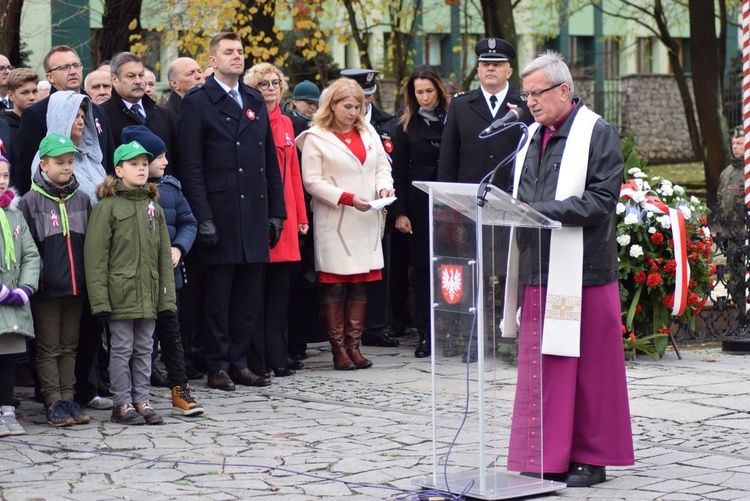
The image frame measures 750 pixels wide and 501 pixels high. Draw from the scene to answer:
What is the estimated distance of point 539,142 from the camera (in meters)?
6.40

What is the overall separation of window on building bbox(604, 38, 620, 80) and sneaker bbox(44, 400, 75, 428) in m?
36.9

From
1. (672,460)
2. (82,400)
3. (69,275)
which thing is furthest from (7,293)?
(672,460)

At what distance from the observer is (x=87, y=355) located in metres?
8.12

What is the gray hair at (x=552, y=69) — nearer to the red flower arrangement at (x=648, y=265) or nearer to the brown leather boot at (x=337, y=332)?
the brown leather boot at (x=337, y=332)

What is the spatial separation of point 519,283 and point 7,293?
2969mm

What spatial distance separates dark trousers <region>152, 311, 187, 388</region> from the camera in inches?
311

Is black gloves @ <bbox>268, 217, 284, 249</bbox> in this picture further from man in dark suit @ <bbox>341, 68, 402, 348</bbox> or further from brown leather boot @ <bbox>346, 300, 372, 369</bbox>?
man in dark suit @ <bbox>341, 68, 402, 348</bbox>

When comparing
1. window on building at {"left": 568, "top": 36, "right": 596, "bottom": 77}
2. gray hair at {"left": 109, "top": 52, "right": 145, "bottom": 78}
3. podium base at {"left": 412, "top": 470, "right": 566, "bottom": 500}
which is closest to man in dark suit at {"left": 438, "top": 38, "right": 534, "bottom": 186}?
gray hair at {"left": 109, "top": 52, "right": 145, "bottom": 78}

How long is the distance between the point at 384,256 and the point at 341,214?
4.35 feet

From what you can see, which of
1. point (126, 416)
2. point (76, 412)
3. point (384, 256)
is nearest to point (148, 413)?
point (126, 416)

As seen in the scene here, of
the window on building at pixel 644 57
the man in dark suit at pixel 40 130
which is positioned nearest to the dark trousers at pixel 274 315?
the man in dark suit at pixel 40 130

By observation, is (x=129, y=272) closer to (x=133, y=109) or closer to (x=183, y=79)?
(x=133, y=109)

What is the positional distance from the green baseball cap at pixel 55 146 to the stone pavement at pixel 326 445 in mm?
1598

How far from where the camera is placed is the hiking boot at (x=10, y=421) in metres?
7.39
